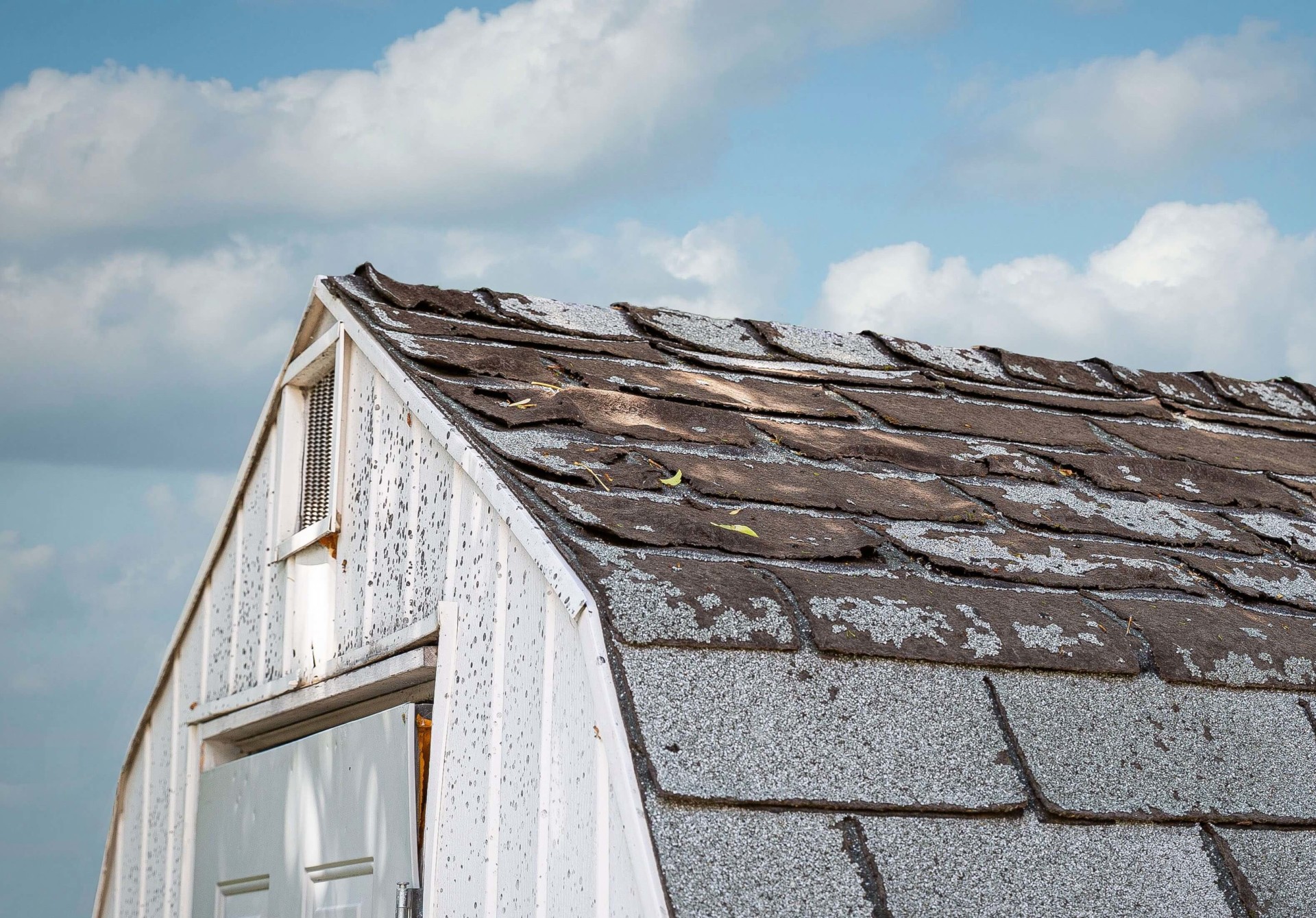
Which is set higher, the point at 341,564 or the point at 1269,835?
the point at 341,564

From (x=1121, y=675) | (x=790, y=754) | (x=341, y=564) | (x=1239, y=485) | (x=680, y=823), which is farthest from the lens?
(x=1239, y=485)

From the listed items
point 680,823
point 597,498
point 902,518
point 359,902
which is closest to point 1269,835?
point 902,518

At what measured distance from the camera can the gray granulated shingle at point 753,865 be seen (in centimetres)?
164

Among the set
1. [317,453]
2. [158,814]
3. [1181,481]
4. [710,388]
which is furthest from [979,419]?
[158,814]

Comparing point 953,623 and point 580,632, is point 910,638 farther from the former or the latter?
point 580,632

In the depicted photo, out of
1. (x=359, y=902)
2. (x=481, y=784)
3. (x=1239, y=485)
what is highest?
(x=1239, y=485)

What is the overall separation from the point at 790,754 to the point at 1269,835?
0.94m

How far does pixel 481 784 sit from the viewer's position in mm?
2340

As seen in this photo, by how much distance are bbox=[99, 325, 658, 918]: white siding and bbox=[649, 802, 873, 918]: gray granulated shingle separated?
0.38 feet

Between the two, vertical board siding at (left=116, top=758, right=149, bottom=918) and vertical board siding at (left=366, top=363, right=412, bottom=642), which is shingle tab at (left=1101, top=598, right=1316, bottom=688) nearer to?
vertical board siding at (left=366, top=363, right=412, bottom=642)

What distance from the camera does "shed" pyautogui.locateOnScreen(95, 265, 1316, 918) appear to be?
6.07ft

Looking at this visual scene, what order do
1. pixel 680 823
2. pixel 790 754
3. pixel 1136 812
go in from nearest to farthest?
pixel 680 823, pixel 790 754, pixel 1136 812

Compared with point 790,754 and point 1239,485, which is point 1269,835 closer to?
point 790,754

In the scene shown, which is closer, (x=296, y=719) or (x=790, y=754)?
(x=790, y=754)
